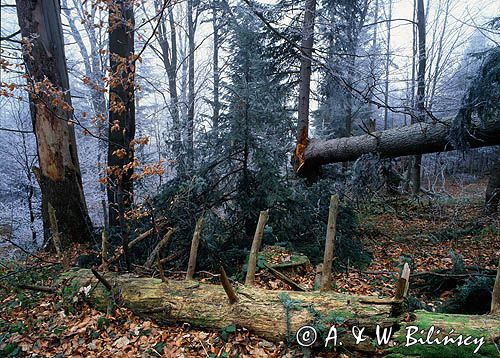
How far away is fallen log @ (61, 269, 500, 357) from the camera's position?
106 inches

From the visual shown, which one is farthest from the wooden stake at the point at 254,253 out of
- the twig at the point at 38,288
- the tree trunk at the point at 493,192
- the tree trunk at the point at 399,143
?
the tree trunk at the point at 493,192

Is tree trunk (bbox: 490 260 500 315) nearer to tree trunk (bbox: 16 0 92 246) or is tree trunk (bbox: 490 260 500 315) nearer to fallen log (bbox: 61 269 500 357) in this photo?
fallen log (bbox: 61 269 500 357)

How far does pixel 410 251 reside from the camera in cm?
663

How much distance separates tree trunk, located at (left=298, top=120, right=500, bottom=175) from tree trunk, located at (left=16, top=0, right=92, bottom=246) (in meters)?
5.74

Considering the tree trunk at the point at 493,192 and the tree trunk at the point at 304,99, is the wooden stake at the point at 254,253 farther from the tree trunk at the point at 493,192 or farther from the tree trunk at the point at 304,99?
the tree trunk at the point at 493,192

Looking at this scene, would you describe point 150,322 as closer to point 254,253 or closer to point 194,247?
point 194,247

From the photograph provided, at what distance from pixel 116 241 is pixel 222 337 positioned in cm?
359

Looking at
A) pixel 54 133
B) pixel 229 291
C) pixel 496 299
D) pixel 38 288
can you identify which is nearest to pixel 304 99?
pixel 54 133

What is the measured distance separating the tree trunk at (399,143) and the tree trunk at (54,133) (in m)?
5.74

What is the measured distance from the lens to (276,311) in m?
3.16

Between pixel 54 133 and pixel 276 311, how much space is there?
5995 mm

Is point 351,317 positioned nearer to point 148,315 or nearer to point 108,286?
point 148,315

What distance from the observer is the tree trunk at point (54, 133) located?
6.07 m

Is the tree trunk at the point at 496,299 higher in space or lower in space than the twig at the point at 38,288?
higher
